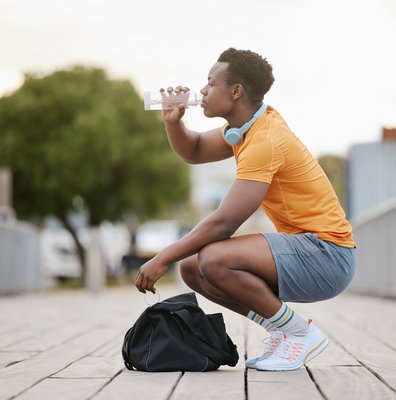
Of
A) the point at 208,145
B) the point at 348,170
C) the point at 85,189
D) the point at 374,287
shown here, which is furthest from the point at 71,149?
the point at 208,145

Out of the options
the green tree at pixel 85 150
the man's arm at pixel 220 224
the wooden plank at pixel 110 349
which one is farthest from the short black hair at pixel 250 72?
the green tree at pixel 85 150

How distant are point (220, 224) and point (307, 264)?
1.46 ft

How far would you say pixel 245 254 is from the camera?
430cm

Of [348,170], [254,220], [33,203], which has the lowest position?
[254,220]

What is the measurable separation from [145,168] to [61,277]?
16.5 ft

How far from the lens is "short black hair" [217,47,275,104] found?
4406mm

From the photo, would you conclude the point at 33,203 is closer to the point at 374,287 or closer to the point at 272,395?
the point at 374,287

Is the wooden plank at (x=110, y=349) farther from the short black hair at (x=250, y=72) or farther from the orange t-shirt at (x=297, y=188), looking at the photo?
the short black hair at (x=250, y=72)

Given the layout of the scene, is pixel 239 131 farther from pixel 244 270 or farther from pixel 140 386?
pixel 140 386

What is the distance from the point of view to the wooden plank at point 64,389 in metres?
3.64

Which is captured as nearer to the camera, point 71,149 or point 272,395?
point 272,395

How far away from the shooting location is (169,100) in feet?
15.2

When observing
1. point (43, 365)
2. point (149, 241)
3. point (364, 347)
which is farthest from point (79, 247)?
point (43, 365)

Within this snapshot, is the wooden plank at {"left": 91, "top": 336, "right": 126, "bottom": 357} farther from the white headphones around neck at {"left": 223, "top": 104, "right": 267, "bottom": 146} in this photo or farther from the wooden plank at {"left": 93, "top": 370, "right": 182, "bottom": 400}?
the white headphones around neck at {"left": 223, "top": 104, "right": 267, "bottom": 146}
